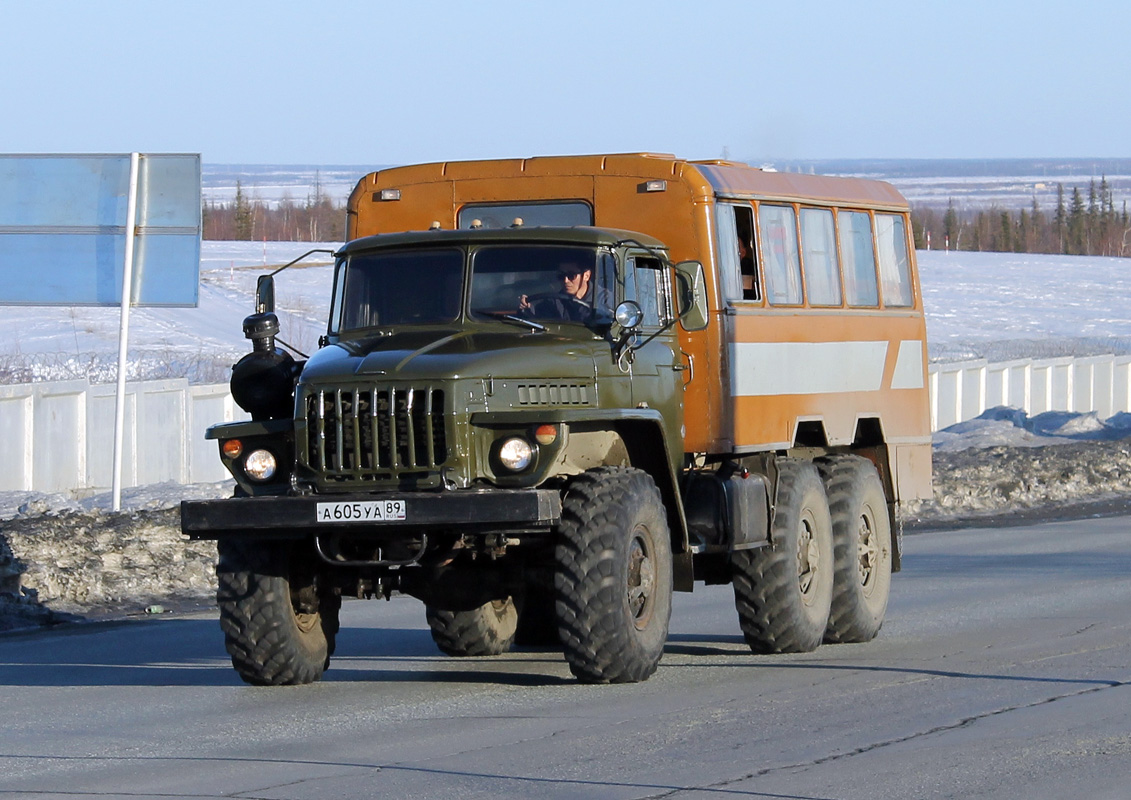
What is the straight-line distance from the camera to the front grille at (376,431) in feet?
32.3

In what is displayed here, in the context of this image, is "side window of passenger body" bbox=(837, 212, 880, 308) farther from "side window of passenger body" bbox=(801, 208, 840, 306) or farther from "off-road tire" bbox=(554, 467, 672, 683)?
"off-road tire" bbox=(554, 467, 672, 683)

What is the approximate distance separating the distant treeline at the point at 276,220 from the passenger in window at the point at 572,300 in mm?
132730

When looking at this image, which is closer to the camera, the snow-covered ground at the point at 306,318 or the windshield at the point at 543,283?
the windshield at the point at 543,283

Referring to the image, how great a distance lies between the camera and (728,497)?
11.6 meters

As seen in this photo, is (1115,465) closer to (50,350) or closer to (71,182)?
(71,182)

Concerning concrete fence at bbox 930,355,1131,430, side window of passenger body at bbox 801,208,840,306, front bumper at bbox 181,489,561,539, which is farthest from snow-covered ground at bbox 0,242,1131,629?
side window of passenger body at bbox 801,208,840,306

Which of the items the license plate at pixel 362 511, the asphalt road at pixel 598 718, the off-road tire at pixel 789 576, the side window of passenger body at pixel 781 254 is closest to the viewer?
the asphalt road at pixel 598 718

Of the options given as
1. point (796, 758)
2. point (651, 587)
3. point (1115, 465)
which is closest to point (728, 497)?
point (651, 587)

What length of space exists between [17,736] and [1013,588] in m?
9.23

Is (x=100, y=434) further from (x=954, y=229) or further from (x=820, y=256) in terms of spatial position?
(x=954, y=229)

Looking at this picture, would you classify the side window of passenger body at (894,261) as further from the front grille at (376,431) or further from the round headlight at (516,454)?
the front grille at (376,431)

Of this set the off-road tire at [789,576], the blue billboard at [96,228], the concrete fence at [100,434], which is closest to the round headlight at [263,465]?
the off-road tire at [789,576]

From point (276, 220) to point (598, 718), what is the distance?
164 metres

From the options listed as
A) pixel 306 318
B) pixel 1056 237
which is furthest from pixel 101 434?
pixel 1056 237
